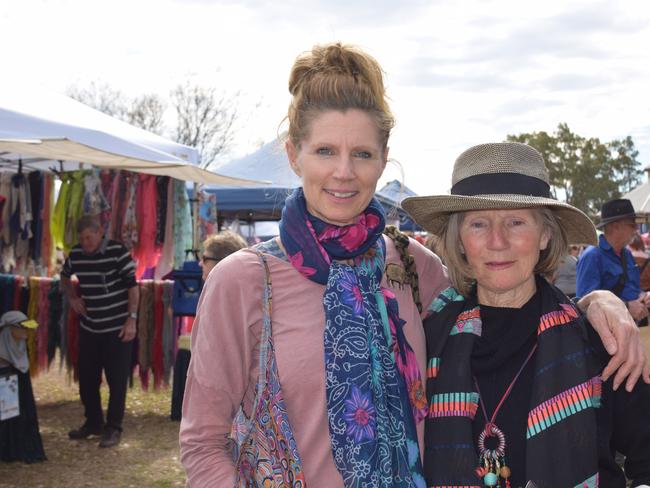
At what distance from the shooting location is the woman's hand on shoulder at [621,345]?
5.79 feet

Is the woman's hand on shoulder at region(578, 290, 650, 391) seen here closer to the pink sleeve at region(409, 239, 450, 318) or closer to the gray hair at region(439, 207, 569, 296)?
the gray hair at region(439, 207, 569, 296)

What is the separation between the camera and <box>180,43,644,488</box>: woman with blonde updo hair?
1.74 meters

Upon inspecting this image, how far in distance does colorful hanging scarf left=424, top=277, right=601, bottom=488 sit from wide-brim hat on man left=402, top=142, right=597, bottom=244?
0.89ft

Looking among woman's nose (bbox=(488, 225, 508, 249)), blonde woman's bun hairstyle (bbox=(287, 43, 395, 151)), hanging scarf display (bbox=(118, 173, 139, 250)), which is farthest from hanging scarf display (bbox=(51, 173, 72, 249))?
woman's nose (bbox=(488, 225, 508, 249))

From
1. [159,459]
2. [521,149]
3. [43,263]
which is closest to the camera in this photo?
[521,149]

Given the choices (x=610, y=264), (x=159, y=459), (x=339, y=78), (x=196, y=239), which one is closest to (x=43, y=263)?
(x=196, y=239)

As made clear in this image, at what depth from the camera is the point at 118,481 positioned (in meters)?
5.48

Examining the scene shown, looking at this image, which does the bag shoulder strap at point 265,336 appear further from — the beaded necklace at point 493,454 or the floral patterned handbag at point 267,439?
the beaded necklace at point 493,454

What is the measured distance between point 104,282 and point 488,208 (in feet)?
16.1

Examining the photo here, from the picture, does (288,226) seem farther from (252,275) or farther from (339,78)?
(339,78)

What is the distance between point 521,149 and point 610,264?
15.2ft

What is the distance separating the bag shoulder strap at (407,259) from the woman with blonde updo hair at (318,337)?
9 centimetres

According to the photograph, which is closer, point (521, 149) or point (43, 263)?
point (521, 149)

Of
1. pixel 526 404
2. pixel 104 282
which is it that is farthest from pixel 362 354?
pixel 104 282
